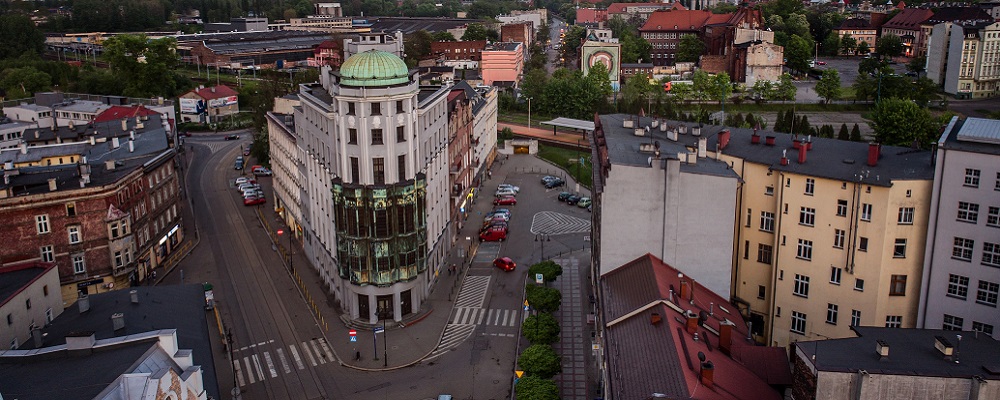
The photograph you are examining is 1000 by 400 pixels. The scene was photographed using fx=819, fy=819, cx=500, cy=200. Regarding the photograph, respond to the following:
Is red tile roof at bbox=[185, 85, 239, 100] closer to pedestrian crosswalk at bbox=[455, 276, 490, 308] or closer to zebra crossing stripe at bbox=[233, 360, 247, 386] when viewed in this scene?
pedestrian crosswalk at bbox=[455, 276, 490, 308]

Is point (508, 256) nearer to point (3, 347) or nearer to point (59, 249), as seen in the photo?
point (59, 249)

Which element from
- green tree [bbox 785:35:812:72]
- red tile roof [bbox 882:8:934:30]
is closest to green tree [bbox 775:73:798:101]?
green tree [bbox 785:35:812:72]

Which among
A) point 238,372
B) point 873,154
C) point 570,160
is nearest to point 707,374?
point 873,154

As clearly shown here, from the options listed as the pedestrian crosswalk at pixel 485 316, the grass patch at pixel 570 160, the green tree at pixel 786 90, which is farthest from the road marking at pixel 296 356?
the green tree at pixel 786 90

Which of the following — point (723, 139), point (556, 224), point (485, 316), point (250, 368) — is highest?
point (723, 139)

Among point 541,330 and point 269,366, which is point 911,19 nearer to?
point 541,330

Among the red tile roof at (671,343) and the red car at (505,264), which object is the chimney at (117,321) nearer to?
the red tile roof at (671,343)

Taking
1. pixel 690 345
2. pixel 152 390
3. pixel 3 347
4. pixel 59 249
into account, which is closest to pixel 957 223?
pixel 690 345

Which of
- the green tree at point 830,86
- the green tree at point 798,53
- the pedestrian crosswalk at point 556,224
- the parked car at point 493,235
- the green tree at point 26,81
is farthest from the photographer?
the green tree at point 798,53
